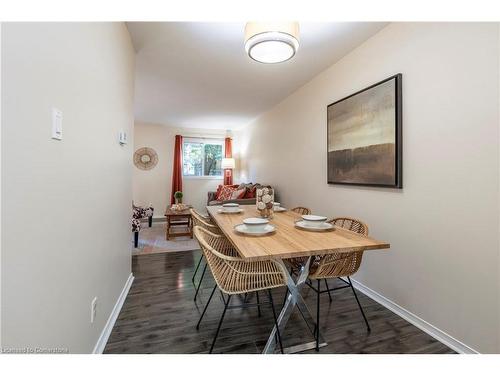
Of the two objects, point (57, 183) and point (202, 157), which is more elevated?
point (202, 157)

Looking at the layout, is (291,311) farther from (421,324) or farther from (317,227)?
(421,324)

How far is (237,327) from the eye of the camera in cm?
174

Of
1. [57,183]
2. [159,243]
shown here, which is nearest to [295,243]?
[57,183]

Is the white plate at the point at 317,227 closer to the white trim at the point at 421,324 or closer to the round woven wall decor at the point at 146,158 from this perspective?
the white trim at the point at 421,324

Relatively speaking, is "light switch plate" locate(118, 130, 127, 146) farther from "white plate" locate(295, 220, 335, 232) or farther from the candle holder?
"white plate" locate(295, 220, 335, 232)

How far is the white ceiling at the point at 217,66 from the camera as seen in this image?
2086 millimetres

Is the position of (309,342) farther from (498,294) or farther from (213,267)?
(498,294)

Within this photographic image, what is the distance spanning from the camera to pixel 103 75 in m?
1.49

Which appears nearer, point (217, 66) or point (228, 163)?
point (217, 66)

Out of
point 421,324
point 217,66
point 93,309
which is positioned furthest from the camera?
point 217,66

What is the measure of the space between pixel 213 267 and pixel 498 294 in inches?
65.7

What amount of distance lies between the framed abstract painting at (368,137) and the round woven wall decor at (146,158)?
4.71 metres

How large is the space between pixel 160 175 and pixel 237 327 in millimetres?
5042

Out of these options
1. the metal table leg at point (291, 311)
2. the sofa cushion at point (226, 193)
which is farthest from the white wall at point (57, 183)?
the sofa cushion at point (226, 193)
